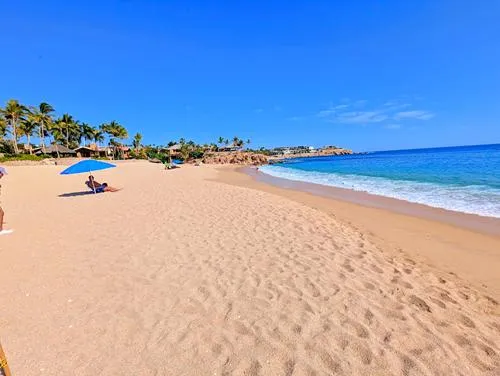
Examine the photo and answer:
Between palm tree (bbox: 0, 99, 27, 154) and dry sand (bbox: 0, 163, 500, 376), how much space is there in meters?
53.0

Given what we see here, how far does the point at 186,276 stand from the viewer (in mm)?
4465

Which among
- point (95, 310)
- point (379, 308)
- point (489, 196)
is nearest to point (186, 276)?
point (95, 310)

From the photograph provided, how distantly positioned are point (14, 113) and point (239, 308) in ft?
193

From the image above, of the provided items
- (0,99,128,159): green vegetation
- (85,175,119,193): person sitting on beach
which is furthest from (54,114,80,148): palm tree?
(85,175,119,193): person sitting on beach

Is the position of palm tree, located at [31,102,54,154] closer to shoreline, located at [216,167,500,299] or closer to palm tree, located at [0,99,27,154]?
palm tree, located at [0,99,27,154]

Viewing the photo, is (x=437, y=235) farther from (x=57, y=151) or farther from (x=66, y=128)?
(x=66, y=128)

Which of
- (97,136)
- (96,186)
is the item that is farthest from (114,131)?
(96,186)

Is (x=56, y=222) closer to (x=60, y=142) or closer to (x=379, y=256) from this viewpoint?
(x=379, y=256)

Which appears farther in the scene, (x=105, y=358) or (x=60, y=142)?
(x=60, y=142)

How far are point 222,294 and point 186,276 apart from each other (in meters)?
0.88

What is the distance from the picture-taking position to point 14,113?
4553cm

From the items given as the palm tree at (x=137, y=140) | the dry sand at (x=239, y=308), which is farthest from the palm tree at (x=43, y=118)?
the dry sand at (x=239, y=308)

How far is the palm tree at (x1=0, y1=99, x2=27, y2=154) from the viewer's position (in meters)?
45.1

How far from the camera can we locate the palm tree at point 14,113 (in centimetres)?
4506
